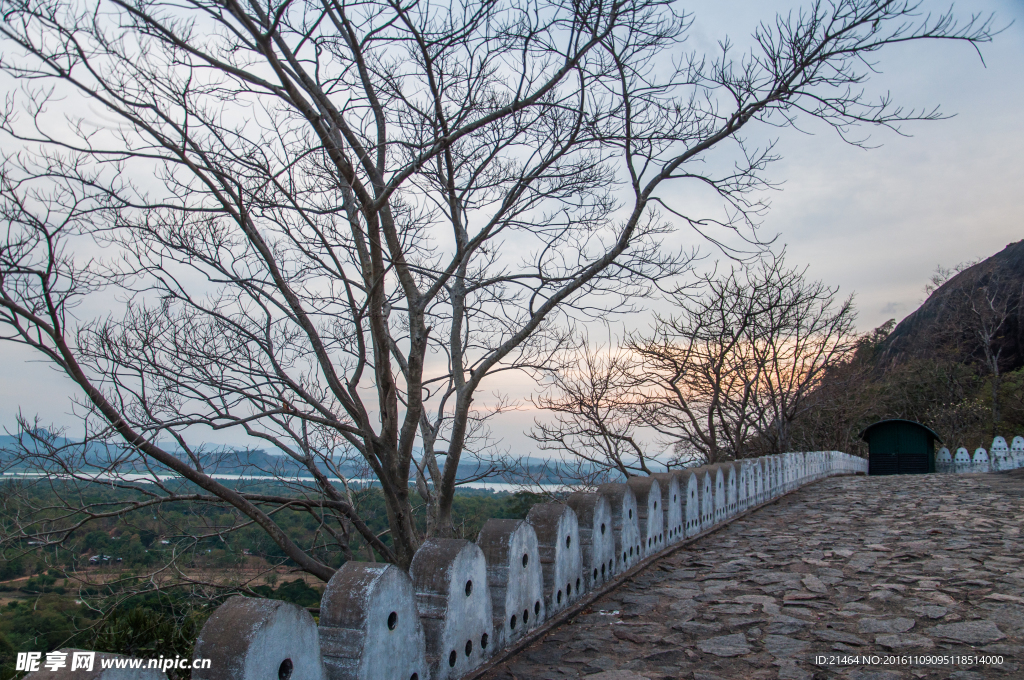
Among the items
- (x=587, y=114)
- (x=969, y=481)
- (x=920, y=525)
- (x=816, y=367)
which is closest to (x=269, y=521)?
(x=587, y=114)

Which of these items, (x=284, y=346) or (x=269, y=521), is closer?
(x=269, y=521)

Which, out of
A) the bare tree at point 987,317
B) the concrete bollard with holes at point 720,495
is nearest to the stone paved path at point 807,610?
the concrete bollard with holes at point 720,495

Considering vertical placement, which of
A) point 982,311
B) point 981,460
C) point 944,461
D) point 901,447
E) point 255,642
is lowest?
point 944,461

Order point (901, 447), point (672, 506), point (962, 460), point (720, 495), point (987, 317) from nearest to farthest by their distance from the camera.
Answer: point (672, 506) → point (720, 495) → point (901, 447) → point (962, 460) → point (987, 317)

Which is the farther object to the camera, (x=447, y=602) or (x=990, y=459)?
(x=990, y=459)

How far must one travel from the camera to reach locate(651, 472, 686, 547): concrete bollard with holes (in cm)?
564

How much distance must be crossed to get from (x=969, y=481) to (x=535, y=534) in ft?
39.6

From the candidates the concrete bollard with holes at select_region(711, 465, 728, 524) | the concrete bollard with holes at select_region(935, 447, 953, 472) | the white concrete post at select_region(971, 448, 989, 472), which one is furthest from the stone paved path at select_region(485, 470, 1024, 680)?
the concrete bollard with holes at select_region(935, 447, 953, 472)

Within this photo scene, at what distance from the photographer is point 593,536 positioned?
13.7 ft

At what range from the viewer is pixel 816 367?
17.0 m

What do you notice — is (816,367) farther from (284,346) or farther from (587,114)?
(284,346)

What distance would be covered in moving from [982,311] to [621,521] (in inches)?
1327

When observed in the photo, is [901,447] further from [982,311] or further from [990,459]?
[982,311]

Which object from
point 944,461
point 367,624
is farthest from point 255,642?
point 944,461
